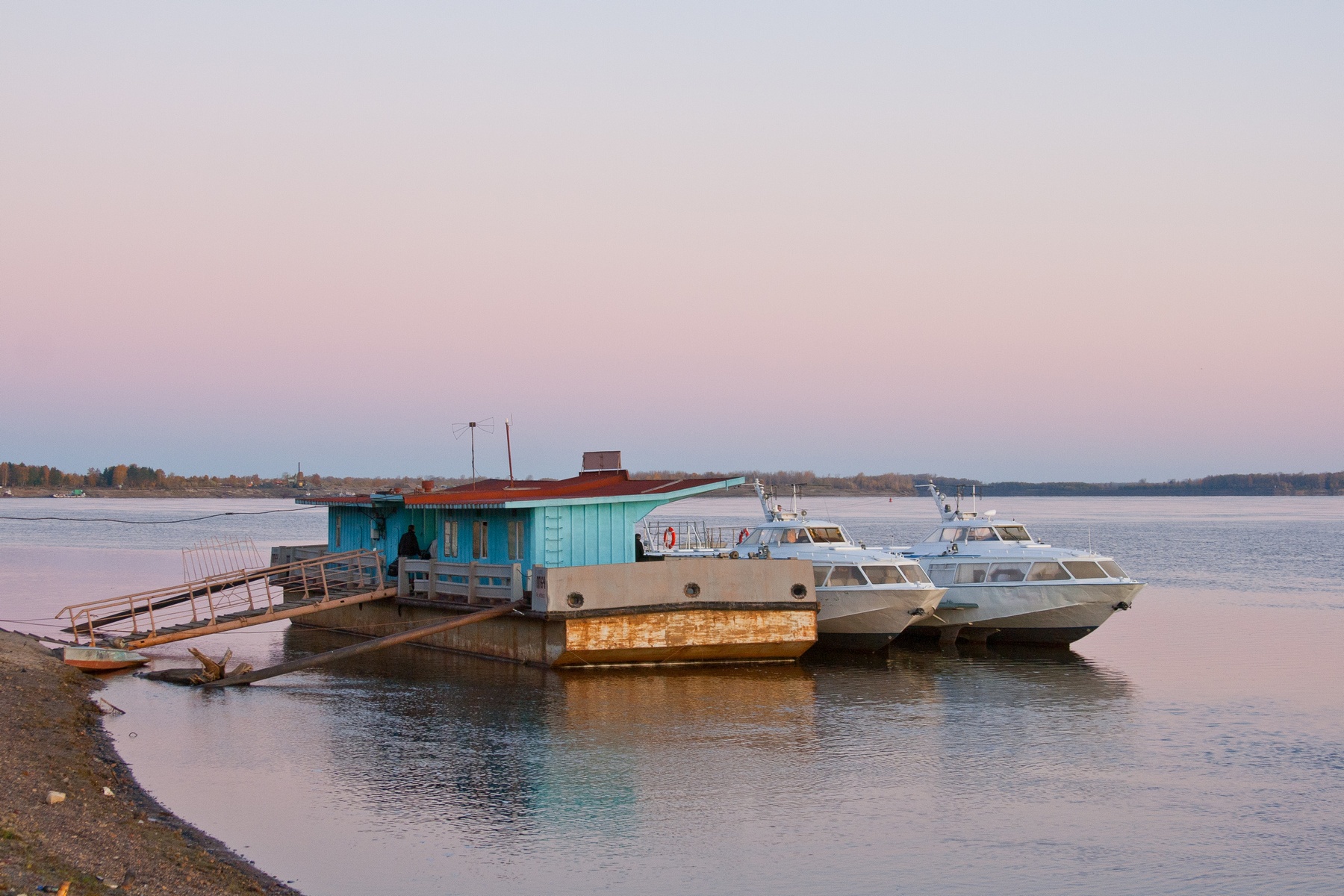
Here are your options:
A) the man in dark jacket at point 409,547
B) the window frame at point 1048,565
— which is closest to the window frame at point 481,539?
the man in dark jacket at point 409,547

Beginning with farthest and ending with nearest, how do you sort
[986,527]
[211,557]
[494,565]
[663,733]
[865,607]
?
1. [211,557]
2. [986,527]
3. [865,607]
4. [494,565]
5. [663,733]

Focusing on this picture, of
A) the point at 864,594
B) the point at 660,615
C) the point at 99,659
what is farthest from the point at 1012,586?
the point at 99,659

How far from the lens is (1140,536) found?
97250 millimetres

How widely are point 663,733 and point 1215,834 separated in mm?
8878

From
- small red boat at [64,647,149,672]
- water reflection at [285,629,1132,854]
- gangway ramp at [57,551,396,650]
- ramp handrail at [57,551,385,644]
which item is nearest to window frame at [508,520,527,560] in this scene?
water reflection at [285,629,1132,854]

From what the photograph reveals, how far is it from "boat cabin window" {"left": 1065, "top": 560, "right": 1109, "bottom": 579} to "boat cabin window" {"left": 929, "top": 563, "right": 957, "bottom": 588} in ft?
10.2

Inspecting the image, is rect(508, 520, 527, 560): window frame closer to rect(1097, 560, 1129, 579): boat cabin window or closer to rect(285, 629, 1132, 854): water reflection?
rect(285, 629, 1132, 854): water reflection

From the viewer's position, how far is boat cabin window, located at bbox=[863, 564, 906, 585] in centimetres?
3000

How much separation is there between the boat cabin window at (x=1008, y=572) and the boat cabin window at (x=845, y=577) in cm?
456

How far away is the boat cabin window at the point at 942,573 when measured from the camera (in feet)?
109

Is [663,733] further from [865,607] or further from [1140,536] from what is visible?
[1140,536]

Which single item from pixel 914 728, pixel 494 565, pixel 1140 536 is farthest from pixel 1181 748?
pixel 1140 536

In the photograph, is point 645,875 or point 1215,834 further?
point 1215,834

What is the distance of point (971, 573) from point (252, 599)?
18.8 m
